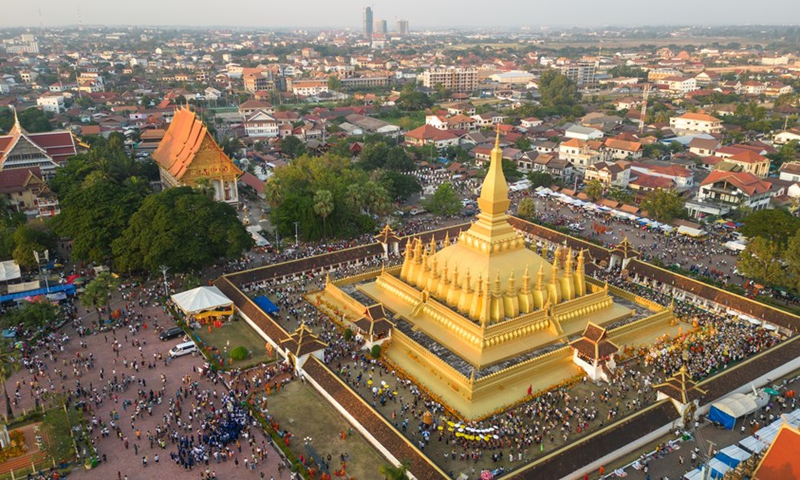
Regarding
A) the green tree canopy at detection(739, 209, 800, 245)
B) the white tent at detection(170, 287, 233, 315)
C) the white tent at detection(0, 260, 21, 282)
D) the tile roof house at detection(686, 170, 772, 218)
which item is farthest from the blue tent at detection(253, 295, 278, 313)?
the tile roof house at detection(686, 170, 772, 218)

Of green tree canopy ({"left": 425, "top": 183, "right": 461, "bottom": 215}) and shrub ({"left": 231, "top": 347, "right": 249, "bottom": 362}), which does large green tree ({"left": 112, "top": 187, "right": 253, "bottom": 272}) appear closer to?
shrub ({"left": 231, "top": 347, "right": 249, "bottom": 362})

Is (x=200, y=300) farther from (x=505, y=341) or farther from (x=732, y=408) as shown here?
(x=732, y=408)

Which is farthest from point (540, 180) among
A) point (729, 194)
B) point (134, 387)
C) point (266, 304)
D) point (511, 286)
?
point (134, 387)

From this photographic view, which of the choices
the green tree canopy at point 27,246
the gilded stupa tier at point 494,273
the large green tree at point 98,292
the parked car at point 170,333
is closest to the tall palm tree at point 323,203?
the gilded stupa tier at point 494,273

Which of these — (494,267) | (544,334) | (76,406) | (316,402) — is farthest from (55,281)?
(544,334)

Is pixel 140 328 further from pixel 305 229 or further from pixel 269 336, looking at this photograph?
pixel 305 229
